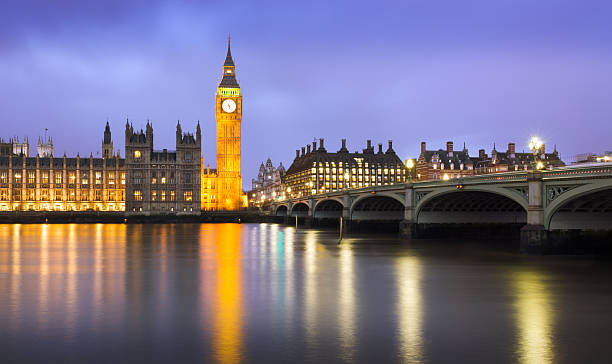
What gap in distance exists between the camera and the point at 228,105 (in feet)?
615

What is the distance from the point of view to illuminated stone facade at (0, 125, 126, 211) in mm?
151250

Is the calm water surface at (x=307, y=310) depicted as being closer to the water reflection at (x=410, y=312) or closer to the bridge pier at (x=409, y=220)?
the water reflection at (x=410, y=312)

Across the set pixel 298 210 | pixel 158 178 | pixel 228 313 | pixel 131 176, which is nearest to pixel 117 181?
pixel 131 176

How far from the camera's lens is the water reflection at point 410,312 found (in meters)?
14.4

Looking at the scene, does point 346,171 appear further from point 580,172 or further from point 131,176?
point 580,172

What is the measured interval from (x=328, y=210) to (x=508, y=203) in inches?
2006

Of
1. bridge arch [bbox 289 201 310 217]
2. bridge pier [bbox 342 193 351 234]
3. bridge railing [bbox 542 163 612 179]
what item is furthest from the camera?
bridge arch [bbox 289 201 310 217]

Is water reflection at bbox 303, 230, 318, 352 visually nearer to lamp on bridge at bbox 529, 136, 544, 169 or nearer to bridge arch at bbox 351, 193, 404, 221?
lamp on bridge at bbox 529, 136, 544, 169

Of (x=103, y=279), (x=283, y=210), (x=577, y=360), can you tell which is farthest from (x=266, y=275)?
(x=283, y=210)

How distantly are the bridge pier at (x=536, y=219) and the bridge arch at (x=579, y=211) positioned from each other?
477 millimetres

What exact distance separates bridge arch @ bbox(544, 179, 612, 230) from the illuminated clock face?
157m

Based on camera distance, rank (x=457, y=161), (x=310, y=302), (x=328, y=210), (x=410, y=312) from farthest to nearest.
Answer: (x=457, y=161) → (x=328, y=210) → (x=310, y=302) → (x=410, y=312)

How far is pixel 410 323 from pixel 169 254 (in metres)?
29.7

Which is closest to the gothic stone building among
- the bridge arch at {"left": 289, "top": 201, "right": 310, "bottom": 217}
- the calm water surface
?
the bridge arch at {"left": 289, "top": 201, "right": 310, "bottom": 217}
